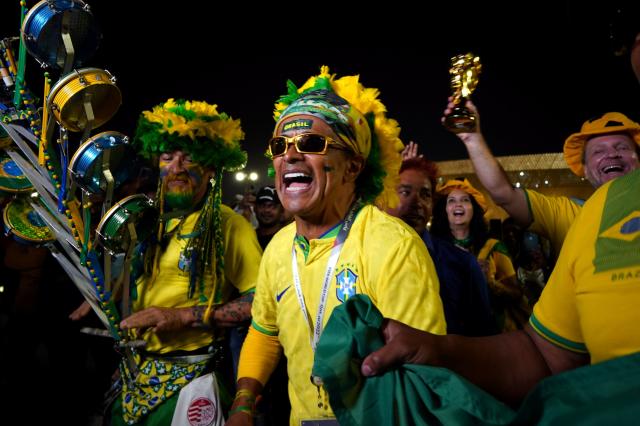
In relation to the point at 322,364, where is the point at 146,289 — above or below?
above

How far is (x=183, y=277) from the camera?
9.51 feet

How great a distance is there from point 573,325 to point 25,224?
9.06 feet

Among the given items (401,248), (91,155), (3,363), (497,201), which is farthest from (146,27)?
(401,248)

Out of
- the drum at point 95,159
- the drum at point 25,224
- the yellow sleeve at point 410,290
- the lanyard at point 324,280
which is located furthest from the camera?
the drum at point 25,224

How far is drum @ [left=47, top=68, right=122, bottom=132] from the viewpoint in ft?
6.14

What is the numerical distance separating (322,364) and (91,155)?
1596 millimetres

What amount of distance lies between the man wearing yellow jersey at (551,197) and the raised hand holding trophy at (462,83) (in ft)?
0.21

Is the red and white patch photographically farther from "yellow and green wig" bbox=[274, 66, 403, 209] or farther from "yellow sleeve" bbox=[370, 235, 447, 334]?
"yellow and green wig" bbox=[274, 66, 403, 209]

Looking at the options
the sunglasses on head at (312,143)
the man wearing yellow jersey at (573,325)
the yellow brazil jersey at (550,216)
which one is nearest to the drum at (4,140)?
the sunglasses on head at (312,143)

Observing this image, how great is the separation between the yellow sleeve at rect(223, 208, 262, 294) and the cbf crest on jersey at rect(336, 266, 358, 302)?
1311 mm

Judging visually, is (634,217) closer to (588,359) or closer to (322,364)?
(588,359)

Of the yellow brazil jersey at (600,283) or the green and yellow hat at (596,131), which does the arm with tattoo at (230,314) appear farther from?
the green and yellow hat at (596,131)

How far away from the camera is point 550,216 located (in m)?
2.78

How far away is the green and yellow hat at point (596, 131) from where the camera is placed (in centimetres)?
284
